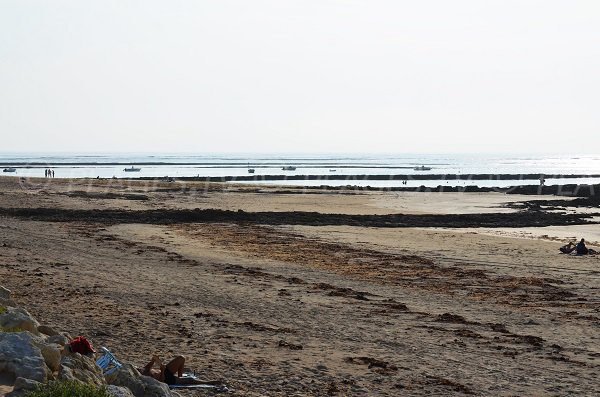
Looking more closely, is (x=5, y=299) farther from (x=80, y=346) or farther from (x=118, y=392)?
(x=118, y=392)

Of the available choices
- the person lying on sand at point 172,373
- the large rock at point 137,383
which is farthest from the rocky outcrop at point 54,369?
the person lying on sand at point 172,373

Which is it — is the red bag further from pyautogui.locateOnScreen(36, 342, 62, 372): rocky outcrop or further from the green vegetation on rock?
the green vegetation on rock

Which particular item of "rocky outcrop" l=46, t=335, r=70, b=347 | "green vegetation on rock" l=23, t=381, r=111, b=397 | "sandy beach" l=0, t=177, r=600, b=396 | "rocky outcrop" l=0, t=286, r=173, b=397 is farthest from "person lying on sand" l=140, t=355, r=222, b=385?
"green vegetation on rock" l=23, t=381, r=111, b=397

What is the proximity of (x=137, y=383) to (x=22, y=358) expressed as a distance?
3.99 ft

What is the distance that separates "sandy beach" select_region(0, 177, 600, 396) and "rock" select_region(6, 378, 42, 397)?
10.1 ft

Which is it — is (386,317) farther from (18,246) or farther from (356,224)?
(356,224)

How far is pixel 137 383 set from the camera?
864 cm

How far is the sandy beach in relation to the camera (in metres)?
11.3

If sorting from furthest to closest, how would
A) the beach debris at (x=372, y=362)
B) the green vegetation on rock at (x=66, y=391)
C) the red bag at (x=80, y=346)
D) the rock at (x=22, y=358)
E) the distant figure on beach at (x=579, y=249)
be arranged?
the distant figure on beach at (x=579, y=249) → the beach debris at (x=372, y=362) → the red bag at (x=80, y=346) → the rock at (x=22, y=358) → the green vegetation on rock at (x=66, y=391)

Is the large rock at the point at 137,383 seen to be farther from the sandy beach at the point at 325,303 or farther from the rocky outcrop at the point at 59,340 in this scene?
the sandy beach at the point at 325,303

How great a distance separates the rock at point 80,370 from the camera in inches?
323

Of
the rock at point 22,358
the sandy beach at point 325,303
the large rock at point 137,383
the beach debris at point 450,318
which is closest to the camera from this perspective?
the rock at point 22,358

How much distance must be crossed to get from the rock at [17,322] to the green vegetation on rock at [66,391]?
2660 mm

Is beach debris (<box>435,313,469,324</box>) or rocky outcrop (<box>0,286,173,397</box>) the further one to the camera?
beach debris (<box>435,313,469,324</box>)
